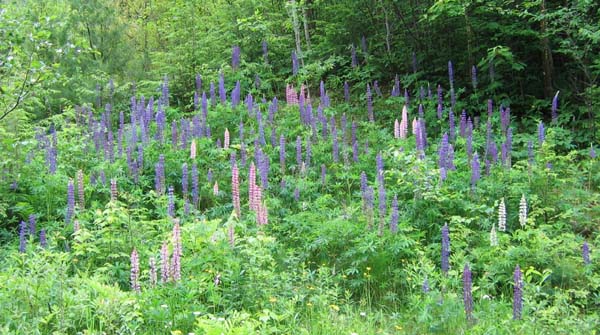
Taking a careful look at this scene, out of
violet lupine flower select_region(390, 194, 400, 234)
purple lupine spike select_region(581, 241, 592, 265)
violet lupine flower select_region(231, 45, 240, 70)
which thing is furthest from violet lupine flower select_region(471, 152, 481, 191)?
violet lupine flower select_region(231, 45, 240, 70)

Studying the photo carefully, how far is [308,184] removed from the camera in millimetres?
7078

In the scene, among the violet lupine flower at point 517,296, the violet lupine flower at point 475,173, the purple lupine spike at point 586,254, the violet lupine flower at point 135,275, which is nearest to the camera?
the violet lupine flower at point 517,296

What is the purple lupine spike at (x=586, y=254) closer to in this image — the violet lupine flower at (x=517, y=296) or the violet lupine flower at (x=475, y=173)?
the violet lupine flower at (x=517, y=296)

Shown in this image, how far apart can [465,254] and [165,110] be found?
5.62 meters

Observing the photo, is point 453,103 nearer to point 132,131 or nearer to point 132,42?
point 132,131

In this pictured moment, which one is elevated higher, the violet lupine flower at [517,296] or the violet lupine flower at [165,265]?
the violet lupine flower at [165,265]

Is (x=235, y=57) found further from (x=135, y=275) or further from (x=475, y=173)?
(x=135, y=275)

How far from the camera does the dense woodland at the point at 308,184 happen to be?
4.71 meters

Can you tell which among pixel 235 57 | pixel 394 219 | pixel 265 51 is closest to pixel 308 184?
pixel 394 219

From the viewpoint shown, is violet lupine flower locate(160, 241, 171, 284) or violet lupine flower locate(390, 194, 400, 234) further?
violet lupine flower locate(390, 194, 400, 234)

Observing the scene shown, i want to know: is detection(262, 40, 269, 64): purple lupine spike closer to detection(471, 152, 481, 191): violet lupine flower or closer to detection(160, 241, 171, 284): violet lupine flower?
detection(471, 152, 481, 191): violet lupine flower

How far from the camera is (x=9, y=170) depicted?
24.4 ft

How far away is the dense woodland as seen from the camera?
471cm

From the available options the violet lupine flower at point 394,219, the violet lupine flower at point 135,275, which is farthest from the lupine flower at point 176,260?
the violet lupine flower at point 394,219
